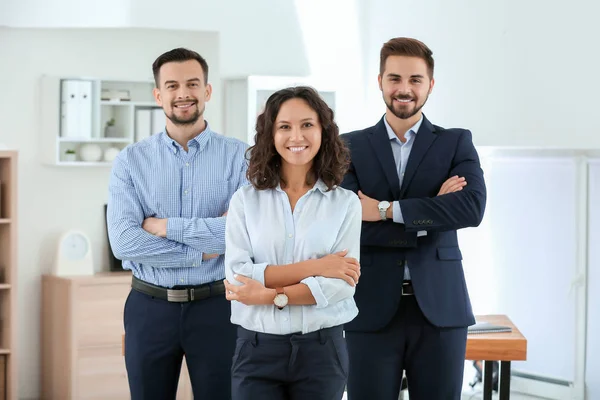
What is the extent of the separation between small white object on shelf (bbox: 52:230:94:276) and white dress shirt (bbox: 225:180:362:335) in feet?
12.6

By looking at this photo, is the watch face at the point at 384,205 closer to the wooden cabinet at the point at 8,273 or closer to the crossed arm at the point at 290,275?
the crossed arm at the point at 290,275

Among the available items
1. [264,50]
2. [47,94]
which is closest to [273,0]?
[264,50]

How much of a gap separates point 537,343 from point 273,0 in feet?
8.48

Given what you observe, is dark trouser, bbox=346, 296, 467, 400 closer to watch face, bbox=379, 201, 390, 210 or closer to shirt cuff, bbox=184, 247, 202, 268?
watch face, bbox=379, 201, 390, 210

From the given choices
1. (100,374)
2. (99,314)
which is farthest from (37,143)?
(100,374)

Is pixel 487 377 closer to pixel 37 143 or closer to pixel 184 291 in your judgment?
pixel 184 291

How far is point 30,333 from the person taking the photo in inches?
252

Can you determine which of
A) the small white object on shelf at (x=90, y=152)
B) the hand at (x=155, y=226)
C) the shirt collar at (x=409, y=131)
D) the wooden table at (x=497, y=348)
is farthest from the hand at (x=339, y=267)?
the small white object on shelf at (x=90, y=152)

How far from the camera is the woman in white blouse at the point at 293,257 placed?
99.4 inches

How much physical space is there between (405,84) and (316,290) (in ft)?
2.73

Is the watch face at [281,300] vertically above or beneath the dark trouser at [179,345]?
above

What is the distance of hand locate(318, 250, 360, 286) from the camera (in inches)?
101

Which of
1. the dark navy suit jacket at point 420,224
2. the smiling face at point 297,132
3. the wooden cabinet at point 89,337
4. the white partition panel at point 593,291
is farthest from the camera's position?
the wooden cabinet at point 89,337

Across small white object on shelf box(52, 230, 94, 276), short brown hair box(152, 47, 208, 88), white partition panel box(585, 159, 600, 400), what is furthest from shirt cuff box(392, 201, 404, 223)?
small white object on shelf box(52, 230, 94, 276)
